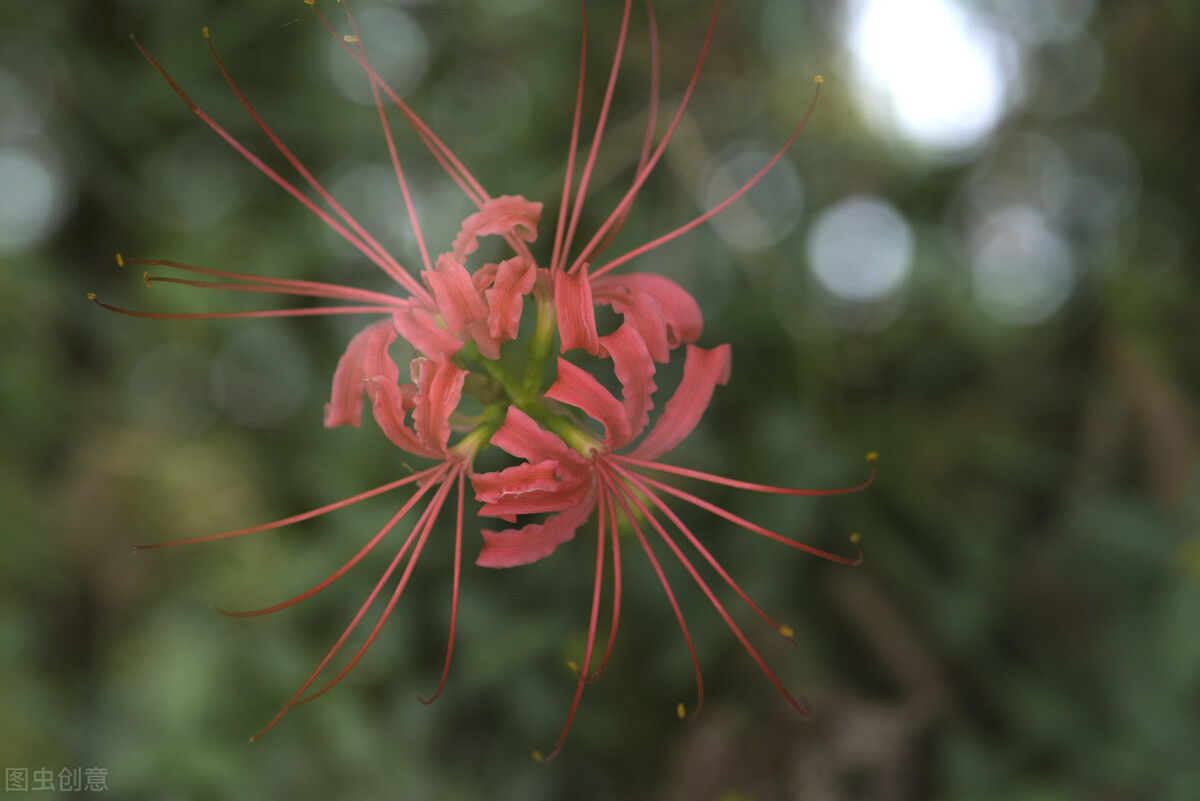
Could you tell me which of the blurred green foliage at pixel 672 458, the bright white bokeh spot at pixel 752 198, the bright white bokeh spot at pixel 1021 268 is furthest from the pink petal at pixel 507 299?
the bright white bokeh spot at pixel 1021 268

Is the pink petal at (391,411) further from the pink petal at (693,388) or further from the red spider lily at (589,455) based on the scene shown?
the pink petal at (693,388)

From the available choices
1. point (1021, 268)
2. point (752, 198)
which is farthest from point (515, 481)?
point (1021, 268)

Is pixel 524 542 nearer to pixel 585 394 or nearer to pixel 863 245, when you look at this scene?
pixel 585 394

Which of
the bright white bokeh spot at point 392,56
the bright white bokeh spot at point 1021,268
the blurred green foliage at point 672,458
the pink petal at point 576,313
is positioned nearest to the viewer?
the pink petal at point 576,313

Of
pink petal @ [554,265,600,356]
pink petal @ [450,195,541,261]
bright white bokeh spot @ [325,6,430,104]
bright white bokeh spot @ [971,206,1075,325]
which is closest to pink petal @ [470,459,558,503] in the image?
pink petal @ [554,265,600,356]

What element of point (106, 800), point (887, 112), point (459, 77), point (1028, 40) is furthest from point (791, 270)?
point (106, 800)

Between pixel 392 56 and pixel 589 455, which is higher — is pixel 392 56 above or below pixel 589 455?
above
